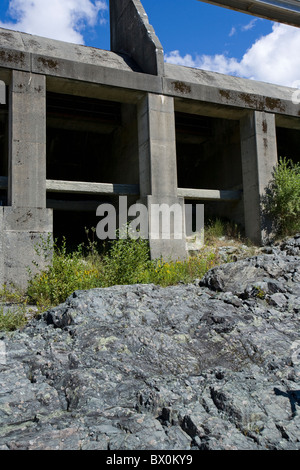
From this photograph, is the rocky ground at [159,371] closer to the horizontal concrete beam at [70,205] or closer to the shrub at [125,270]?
the shrub at [125,270]

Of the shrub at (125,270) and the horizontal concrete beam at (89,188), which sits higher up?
the horizontal concrete beam at (89,188)

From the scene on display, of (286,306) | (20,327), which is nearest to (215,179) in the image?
(286,306)

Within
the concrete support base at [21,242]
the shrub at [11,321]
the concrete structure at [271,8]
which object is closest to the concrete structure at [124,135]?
the concrete support base at [21,242]

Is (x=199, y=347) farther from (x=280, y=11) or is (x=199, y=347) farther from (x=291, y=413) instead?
(x=280, y=11)

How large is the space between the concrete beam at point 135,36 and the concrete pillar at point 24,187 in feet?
8.99

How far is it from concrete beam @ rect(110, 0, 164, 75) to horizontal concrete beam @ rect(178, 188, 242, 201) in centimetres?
272

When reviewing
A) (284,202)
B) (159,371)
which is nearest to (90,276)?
(159,371)

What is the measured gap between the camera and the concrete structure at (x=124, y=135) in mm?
8219

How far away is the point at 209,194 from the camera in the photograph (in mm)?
10578

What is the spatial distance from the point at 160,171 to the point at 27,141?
283cm

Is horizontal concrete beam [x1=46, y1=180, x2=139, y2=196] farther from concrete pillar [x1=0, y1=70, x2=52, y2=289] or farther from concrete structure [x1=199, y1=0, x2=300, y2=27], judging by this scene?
concrete structure [x1=199, y1=0, x2=300, y2=27]

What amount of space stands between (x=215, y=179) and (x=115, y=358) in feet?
30.9

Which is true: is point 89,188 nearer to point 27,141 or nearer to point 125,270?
point 27,141

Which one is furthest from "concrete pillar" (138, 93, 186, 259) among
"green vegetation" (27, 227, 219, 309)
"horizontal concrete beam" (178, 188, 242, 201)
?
"green vegetation" (27, 227, 219, 309)
